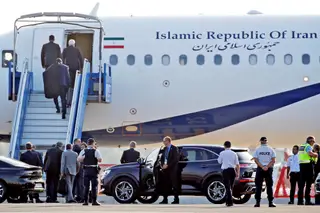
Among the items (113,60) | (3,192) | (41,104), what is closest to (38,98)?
(41,104)

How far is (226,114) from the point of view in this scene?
1227 inches

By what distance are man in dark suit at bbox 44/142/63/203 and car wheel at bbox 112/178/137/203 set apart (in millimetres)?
1503

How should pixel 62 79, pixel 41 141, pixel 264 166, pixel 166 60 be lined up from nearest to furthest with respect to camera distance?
pixel 264 166
pixel 62 79
pixel 41 141
pixel 166 60

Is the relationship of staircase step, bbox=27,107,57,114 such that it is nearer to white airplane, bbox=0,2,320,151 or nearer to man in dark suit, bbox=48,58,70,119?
man in dark suit, bbox=48,58,70,119

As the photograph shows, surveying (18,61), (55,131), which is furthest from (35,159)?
(18,61)

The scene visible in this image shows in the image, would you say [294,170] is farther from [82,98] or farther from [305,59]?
[82,98]

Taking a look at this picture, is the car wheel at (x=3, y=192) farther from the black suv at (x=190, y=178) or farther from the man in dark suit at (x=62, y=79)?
the man in dark suit at (x=62, y=79)

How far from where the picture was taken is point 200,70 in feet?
102

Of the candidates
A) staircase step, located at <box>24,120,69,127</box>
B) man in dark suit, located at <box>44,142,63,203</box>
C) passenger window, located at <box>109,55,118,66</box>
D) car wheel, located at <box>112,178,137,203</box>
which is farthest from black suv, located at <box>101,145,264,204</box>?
passenger window, located at <box>109,55,118,66</box>

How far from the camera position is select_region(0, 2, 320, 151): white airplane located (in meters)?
31.0

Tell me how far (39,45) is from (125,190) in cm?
605

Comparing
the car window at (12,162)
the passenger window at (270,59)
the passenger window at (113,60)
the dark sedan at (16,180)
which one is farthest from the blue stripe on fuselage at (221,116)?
the dark sedan at (16,180)

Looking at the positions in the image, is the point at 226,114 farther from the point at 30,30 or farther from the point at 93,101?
the point at 30,30

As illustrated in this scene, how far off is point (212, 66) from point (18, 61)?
5551 millimetres
